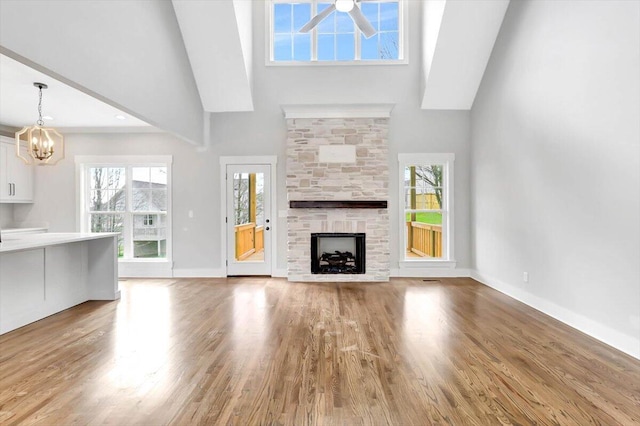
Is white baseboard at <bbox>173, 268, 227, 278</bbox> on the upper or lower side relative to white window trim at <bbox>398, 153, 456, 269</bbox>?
lower

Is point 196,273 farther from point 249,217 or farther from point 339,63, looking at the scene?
point 339,63

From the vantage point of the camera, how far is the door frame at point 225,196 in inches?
253

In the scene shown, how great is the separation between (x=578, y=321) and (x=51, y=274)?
5.91 meters

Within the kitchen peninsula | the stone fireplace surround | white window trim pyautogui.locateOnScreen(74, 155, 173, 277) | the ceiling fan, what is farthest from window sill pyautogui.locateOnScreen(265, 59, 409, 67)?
the kitchen peninsula

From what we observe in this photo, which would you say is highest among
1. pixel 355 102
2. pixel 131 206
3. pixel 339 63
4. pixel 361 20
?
pixel 339 63

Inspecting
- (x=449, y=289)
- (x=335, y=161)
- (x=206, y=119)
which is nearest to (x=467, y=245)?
(x=449, y=289)

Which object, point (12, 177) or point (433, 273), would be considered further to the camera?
point (433, 273)

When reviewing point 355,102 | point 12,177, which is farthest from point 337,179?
point 12,177

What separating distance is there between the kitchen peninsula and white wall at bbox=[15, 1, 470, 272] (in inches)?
64.1

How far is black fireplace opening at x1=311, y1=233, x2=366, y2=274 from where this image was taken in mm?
6188

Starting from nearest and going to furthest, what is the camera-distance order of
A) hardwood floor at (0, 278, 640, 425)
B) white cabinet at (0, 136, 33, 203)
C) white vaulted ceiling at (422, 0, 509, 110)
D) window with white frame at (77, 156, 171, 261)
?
hardwood floor at (0, 278, 640, 425), white vaulted ceiling at (422, 0, 509, 110), white cabinet at (0, 136, 33, 203), window with white frame at (77, 156, 171, 261)

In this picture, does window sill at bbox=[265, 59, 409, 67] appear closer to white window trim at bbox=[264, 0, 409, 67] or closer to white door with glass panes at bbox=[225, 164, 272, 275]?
white window trim at bbox=[264, 0, 409, 67]

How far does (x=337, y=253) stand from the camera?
20.6 ft

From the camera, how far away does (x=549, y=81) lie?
4.14 m
